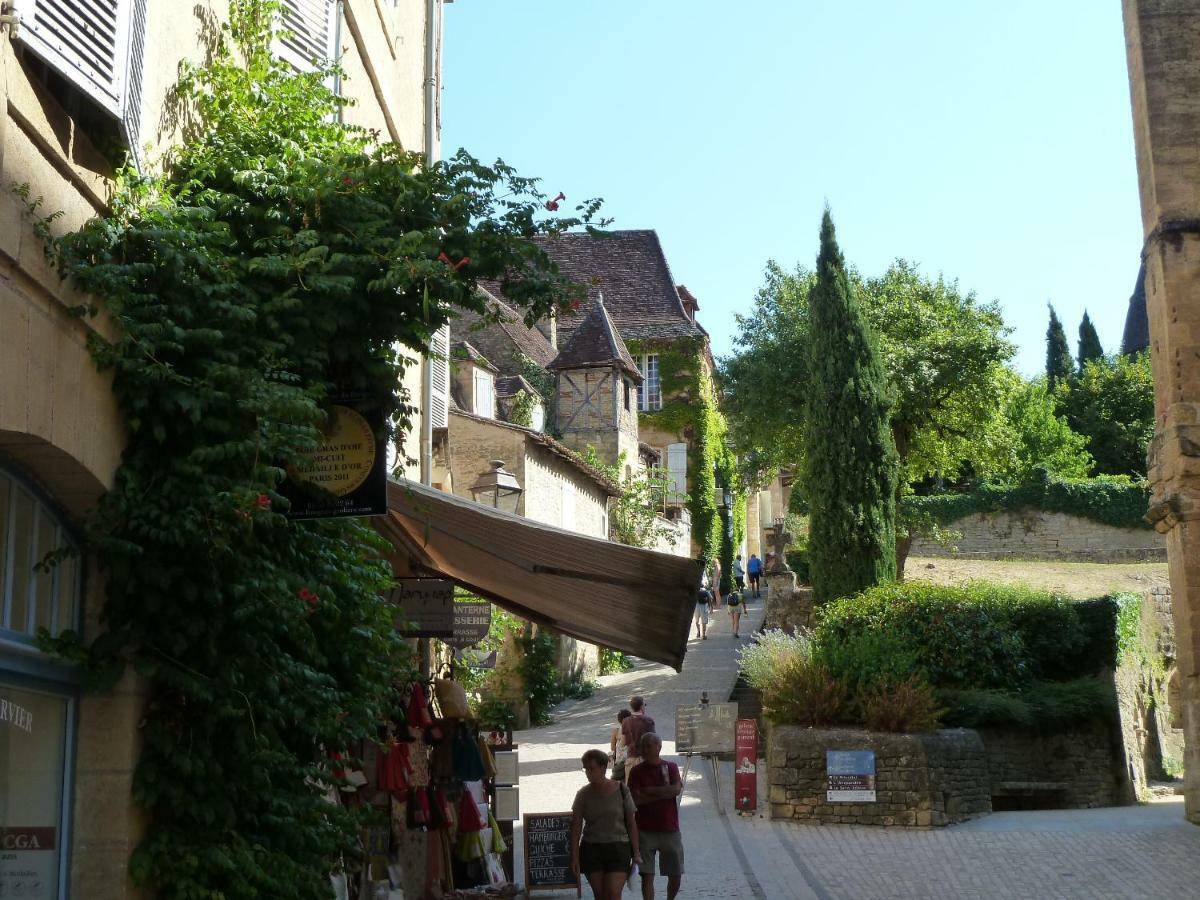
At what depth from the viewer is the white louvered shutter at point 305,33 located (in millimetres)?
7746

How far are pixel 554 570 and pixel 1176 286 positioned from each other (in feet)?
35.8

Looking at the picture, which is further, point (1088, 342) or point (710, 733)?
point (1088, 342)

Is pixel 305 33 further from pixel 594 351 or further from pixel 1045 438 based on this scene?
pixel 1045 438

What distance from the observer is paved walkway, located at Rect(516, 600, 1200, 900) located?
464 inches

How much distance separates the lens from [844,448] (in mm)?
25312

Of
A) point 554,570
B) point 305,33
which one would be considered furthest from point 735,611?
point 305,33

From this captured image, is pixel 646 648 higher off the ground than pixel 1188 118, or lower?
lower

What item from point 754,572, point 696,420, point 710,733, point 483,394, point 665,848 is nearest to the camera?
point 665,848

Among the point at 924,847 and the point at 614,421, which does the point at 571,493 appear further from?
the point at 924,847

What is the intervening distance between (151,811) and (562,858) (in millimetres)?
5933

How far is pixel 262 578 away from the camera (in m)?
5.52

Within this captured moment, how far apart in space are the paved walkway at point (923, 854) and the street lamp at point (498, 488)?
3571 mm

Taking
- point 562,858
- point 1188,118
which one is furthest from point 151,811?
point 1188,118

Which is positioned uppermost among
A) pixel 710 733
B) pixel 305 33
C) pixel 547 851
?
pixel 305 33
